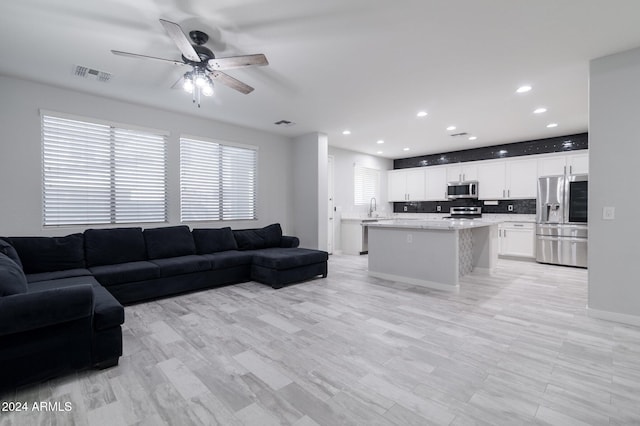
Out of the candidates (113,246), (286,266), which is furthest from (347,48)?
(113,246)

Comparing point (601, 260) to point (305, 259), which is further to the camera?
point (305, 259)

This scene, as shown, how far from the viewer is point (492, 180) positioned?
725 cm

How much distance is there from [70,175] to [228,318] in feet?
10.1

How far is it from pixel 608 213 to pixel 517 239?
3.90 meters

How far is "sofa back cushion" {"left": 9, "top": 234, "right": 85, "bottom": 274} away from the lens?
3.36 metres

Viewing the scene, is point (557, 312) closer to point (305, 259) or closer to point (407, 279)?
point (407, 279)

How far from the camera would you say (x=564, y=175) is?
19.5 feet

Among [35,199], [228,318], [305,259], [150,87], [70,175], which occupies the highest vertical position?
[150,87]

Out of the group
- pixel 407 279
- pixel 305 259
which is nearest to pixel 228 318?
pixel 305 259

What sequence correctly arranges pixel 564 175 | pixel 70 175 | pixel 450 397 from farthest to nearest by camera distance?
Result: 1. pixel 564 175
2. pixel 70 175
3. pixel 450 397

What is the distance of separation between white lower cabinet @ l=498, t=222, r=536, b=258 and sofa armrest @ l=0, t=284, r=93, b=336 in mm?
7663

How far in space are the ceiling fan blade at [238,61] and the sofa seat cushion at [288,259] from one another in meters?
2.60

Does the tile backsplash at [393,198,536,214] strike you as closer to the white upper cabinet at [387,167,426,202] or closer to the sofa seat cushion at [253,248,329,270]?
the white upper cabinet at [387,167,426,202]

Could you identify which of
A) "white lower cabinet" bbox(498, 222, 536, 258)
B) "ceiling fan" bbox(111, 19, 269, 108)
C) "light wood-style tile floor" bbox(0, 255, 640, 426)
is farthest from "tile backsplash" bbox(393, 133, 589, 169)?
"ceiling fan" bbox(111, 19, 269, 108)
